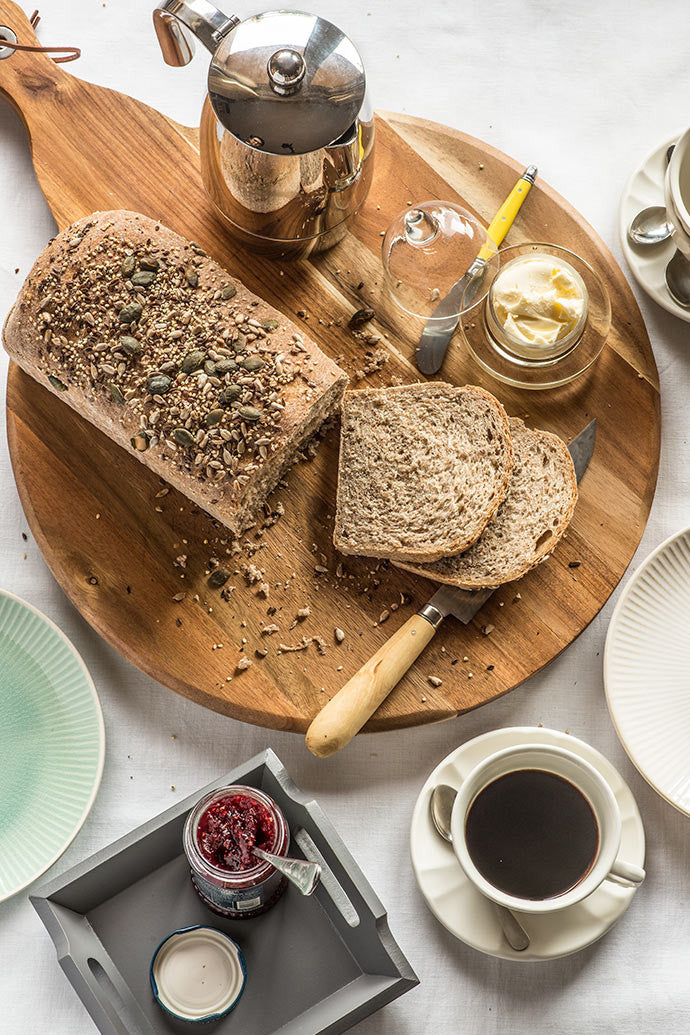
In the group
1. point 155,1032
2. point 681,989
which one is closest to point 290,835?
point 155,1032

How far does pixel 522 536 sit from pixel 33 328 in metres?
1.52

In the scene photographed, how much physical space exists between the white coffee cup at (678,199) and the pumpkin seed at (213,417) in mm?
1382

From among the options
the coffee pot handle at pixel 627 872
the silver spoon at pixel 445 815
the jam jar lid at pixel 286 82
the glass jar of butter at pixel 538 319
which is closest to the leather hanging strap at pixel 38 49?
the jam jar lid at pixel 286 82

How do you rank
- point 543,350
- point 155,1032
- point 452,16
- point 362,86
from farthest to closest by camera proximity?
point 452,16, point 543,350, point 155,1032, point 362,86

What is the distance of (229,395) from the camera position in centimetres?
258

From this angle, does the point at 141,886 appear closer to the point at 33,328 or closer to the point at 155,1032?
the point at 155,1032

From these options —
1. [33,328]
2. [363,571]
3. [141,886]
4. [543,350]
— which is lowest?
[141,886]

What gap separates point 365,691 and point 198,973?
90 centimetres

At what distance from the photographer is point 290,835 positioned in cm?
257

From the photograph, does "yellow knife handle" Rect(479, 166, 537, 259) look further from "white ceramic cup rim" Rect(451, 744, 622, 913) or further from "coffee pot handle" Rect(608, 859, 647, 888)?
"coffee pot handle" Rect(608, 859, 647, 888)

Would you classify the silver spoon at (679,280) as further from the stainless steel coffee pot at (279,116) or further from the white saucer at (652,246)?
the stainless steel coffee pot at (279,116)

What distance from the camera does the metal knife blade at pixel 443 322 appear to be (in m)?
2.84

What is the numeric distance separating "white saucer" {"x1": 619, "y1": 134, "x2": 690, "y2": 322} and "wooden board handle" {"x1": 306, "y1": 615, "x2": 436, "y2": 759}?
124 centimetres

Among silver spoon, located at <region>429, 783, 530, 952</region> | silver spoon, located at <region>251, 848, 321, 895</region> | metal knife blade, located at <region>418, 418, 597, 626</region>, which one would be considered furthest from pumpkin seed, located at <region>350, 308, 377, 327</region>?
silver spoon, located at <region>251, 848, 321, 895</region>
